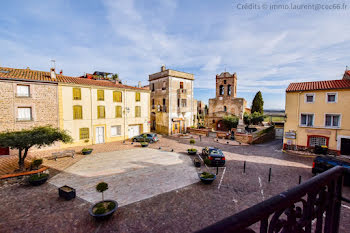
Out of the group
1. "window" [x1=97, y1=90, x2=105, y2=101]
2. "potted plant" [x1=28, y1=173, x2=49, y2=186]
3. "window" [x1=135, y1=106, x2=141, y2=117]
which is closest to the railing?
"potted plant" [x1=28, y1=173, x2=49, y2=186]

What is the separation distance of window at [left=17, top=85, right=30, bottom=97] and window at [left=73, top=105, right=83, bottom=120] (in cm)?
476

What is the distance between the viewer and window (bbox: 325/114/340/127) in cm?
1762

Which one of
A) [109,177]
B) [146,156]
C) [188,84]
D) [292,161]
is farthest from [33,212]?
[188,84]

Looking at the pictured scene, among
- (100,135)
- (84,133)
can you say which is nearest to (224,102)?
(100,135)

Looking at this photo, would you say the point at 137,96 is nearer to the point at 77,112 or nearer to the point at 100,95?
the point at 100,95

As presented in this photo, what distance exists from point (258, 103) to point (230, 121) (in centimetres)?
1266

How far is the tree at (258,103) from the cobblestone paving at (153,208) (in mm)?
30664

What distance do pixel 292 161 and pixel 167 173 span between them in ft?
42.0

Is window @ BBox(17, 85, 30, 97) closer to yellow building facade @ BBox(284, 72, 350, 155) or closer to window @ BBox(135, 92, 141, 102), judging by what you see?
window @ BBox(135, 92, 141, 102)

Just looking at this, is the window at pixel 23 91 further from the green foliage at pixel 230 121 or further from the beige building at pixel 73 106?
the green foliage at pixel 230 121

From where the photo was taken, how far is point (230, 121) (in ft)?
109

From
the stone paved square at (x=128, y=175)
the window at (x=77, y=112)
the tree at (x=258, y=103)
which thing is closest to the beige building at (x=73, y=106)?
the window at (x=77, y=112)

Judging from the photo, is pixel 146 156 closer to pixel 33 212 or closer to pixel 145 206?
pixel 145 206

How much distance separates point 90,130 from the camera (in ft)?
74.9
